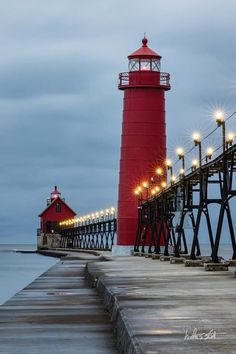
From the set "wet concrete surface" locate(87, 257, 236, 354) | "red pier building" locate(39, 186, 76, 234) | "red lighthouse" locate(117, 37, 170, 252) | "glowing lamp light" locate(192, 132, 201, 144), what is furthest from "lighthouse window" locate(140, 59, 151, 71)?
"red pier building" locate(39, 186, 76, 234)

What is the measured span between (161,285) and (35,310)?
324 cm

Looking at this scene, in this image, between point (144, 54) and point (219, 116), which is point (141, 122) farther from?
point (219, 116)

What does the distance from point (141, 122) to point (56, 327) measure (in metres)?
48.0

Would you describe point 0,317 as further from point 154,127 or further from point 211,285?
point 154,127

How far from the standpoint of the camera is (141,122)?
60188 mm

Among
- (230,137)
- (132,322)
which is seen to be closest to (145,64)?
(230,137)

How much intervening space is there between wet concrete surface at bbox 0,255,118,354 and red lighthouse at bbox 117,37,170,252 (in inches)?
1624

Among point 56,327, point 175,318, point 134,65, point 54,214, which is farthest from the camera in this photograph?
point 54,214

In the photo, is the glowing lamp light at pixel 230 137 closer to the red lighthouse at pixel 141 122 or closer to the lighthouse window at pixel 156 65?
the red lighthouse at pixel 141 122

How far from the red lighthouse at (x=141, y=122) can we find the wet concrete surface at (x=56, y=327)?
41252mm

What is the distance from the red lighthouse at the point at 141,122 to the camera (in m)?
60.0

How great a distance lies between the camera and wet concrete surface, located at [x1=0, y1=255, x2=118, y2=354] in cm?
1058

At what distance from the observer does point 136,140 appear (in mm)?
59875

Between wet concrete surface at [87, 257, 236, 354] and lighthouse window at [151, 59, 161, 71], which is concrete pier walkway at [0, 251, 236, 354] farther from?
lighthouse window at [151, 59, 161, 71]
